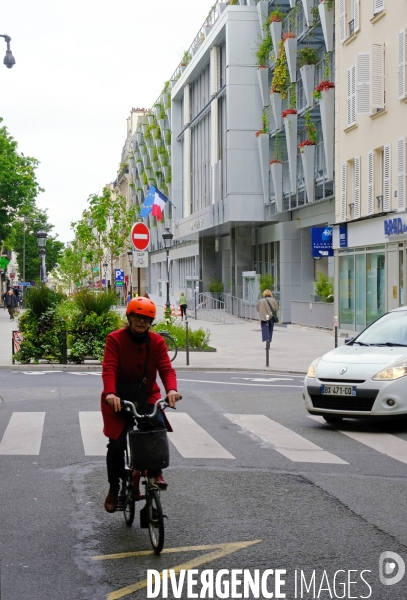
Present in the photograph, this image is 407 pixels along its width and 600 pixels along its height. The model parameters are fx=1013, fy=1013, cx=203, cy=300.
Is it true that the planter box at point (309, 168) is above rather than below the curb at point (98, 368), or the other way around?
above

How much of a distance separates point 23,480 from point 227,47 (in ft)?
134

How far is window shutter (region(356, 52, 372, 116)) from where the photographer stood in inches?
1230

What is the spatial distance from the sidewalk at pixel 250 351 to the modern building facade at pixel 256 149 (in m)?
4.97

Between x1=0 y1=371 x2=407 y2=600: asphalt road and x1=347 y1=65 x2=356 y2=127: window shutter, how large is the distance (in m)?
20.8

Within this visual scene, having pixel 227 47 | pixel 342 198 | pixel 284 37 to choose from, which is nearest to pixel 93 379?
pixel 342 198

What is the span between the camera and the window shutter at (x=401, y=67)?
1143 inches

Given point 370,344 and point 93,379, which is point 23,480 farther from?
point 93,379

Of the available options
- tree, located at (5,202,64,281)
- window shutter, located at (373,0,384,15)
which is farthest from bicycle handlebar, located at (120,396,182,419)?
tree, located at (5,202,64,281)

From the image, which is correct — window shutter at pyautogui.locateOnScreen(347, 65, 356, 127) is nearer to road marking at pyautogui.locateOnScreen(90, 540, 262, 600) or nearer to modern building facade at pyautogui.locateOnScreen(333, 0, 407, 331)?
modern building facade at pyautogui.locateOnScreen(333, 0, 407, 331)

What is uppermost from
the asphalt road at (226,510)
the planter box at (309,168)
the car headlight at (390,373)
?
the planter box at (309,168)

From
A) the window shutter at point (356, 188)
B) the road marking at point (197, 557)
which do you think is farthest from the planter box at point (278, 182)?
the road marking at point (197, 557)

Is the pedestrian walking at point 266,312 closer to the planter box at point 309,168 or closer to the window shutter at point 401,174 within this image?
the window shutter at point 401,174

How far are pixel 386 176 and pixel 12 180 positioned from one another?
34.9 m

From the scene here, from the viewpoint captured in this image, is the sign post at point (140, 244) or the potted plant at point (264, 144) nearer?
the sign post at point (140, 244)
